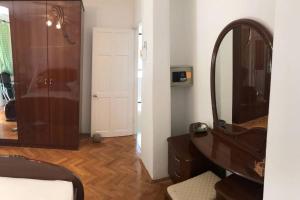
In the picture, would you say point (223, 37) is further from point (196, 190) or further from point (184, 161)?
point (196, 190)

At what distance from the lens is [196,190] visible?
1.80 meters

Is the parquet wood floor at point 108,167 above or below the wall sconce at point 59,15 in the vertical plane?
below

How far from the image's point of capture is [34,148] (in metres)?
3.71

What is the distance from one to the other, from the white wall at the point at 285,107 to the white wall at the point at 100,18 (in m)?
3.71

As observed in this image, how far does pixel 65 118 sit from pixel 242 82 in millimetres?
2659

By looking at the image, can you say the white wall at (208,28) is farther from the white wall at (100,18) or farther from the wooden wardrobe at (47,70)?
the white wall at (100,18)

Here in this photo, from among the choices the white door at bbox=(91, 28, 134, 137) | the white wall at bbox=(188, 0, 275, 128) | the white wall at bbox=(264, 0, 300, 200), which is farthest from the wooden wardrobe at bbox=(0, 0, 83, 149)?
the white wall at bbox=(264, 0, 300, 200)

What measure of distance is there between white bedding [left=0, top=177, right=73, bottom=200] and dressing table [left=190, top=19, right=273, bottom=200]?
100 centimetres

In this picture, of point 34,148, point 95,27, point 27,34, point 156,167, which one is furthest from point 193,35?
point 34,148

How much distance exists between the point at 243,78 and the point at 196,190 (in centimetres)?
97

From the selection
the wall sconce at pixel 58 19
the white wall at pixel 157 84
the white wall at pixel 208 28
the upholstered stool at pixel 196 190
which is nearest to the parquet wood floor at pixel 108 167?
the white wall at pixel 157 84

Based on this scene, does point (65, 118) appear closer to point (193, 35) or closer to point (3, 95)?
point (3, 95)

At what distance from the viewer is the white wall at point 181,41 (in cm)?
280

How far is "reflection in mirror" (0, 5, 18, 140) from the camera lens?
11.5 feet
